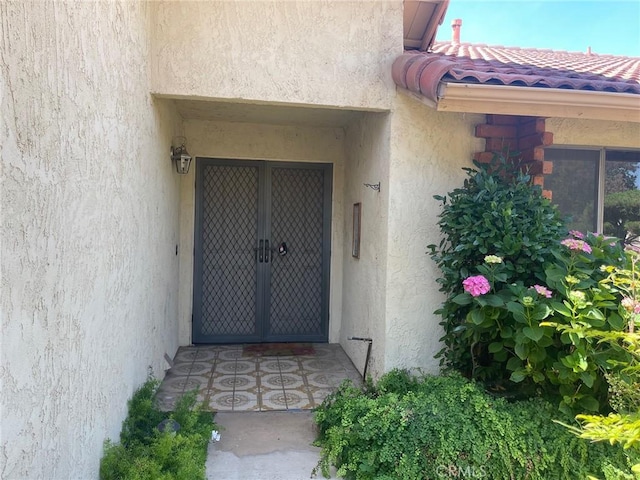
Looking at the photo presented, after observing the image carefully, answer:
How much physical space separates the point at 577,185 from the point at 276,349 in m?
5.30

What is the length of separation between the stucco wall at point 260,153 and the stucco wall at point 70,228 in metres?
2.79

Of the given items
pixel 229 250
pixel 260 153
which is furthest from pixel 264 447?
pixel 260 153

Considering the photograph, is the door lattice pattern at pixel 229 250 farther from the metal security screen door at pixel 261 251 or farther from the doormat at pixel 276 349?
the doormat at pixel 276 349

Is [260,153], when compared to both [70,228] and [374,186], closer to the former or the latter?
[374,186]

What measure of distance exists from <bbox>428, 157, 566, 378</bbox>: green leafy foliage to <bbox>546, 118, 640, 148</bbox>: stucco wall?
1.10 metres

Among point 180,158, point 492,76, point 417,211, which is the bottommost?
point 417,211

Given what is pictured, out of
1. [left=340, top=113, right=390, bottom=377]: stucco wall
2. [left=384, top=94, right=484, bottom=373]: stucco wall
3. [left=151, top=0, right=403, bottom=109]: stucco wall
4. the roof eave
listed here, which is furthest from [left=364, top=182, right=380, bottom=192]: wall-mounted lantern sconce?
the roof eave

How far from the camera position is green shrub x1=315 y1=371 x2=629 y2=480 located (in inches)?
139

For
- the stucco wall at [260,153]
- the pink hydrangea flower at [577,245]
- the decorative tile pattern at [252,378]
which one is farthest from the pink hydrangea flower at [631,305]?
the stucco wall at [260,153]

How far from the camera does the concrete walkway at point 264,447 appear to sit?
12.6ft

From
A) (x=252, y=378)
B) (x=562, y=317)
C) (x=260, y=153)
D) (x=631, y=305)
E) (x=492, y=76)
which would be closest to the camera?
(x=631, y=305)

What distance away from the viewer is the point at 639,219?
233 inches

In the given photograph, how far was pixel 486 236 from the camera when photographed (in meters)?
4.36

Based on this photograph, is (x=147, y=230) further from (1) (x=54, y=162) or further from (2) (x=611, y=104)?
(2) (x=611, y=104)
